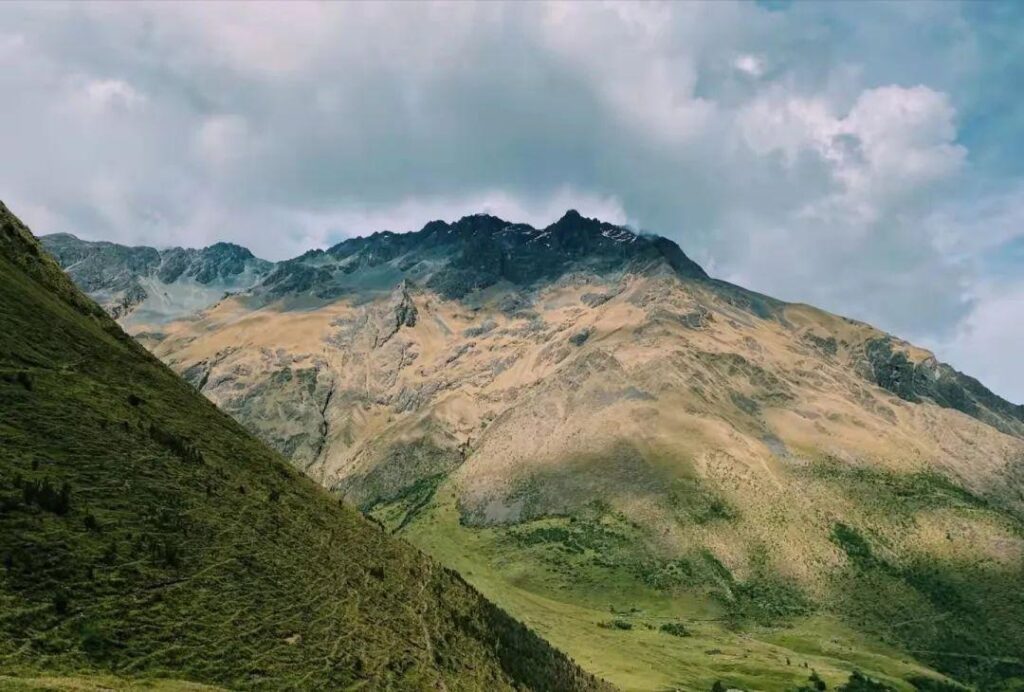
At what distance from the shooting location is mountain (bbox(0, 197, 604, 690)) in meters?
41.8

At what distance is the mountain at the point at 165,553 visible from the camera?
4181 cm

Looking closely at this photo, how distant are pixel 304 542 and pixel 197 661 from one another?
23.7 metres

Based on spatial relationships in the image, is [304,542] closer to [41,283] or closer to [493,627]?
[493,627]

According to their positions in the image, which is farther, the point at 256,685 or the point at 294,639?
the point at 294,639

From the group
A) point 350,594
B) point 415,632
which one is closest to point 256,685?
point 350,594

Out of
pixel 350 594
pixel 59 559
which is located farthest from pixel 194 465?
pixel 59 559

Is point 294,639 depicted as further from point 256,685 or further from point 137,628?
point 137,628

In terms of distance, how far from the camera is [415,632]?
69.8 m

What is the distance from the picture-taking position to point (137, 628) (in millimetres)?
43938

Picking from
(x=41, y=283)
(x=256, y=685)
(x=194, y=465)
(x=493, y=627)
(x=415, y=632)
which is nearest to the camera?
(x=256, y=685)

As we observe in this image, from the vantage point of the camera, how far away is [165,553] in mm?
50812

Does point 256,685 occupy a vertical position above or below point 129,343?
below

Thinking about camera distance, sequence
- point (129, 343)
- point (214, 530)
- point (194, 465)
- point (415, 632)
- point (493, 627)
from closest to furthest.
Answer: point (214, 530) → point (194, 465) → point (415, 632) → point (129, 343) → point (493, 627)

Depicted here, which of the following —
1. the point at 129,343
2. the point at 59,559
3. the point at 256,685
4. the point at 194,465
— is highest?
the point at 129,343
